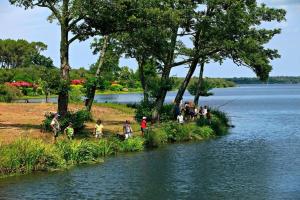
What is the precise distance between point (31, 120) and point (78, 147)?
18746 millimetres

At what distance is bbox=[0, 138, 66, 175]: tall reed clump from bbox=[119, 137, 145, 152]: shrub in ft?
22.9

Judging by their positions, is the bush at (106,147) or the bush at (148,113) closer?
the bush at (106,147)

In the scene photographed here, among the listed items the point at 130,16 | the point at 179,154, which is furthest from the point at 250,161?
the point at 130,16

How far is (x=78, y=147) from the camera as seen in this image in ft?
108

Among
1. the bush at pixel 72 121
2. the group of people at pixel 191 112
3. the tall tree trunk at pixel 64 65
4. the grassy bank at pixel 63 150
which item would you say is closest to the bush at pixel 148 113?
the group of people at pixel 191 112

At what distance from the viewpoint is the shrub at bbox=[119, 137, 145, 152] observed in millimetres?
37656

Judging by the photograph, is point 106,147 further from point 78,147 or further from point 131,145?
point 78,147

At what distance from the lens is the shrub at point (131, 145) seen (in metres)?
37.7

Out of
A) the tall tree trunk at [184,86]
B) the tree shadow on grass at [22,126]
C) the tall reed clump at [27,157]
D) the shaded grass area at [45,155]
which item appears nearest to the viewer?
the tall reed clump at [27,157]

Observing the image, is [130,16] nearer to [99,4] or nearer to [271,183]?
[99,4]

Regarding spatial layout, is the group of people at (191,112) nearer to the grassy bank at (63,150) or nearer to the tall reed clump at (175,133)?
the tall reed clump at (175,133)

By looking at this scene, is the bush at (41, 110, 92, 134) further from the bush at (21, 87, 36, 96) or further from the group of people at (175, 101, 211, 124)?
the bush at (21, 87, 36, 96)

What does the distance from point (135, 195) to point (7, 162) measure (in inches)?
307

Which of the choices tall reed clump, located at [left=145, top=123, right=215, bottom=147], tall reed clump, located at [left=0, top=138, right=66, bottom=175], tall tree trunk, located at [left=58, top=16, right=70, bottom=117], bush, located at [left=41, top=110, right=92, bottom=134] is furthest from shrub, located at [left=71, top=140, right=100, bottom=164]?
tall reed clump, located at [left=145, top=123, right=215, bottom=147]
